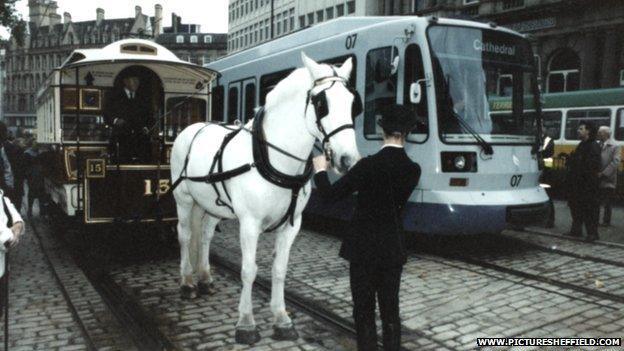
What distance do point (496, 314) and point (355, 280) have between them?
227 centimetres

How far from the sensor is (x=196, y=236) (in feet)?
19.6

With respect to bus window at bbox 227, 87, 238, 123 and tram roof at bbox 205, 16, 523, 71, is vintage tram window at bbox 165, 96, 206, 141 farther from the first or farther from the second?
bus window at bbox 227, 87, 238, 123

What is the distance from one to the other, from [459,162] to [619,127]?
1120 centimetres

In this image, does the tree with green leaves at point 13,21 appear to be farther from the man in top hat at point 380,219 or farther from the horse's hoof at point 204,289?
the man in top hat at point 380,219

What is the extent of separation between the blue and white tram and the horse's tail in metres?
3.15

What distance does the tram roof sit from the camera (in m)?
8.05

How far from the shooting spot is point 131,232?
32.7ft

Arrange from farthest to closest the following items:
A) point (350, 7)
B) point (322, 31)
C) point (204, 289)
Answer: point (350, 7) < point (322, 31) < point (204, 289)

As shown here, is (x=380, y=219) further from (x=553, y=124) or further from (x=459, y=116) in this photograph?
(x=553, y=124)

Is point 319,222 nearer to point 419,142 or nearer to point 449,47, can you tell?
point 419,142

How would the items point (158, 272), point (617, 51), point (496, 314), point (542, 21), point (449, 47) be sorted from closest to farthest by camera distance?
point (496, 314) → point (158, 272) → point (449, 47) → point (617, 51) → point (542, 21)

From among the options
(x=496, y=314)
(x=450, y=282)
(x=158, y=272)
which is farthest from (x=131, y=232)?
(x=496, y=314)

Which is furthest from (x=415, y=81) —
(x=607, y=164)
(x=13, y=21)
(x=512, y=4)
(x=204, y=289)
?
(x=512, y=4)

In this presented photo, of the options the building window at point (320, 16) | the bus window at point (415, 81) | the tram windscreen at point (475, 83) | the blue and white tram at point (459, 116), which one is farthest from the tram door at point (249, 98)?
the building window at point (320, 16)
